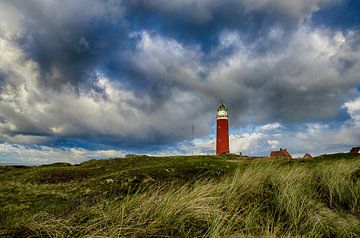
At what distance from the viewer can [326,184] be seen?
7.59 m

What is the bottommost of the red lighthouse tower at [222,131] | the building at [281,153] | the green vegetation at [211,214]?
the green vegetation at [211,214]

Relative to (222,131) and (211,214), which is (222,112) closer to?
(222,131)

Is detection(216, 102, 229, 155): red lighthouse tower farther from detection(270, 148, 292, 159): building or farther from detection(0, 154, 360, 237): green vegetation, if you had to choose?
detection(0, 154, 360, 237): green vegetation

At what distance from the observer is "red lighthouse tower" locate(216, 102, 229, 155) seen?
62781 millimetres

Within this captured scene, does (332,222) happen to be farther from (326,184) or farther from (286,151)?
(286,151)

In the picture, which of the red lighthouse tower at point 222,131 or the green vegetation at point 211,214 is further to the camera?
the red lighthouse tower at point 222,131

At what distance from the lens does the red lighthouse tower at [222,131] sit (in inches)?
2472

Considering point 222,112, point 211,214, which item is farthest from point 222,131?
point 211,214

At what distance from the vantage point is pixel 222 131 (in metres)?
64.1

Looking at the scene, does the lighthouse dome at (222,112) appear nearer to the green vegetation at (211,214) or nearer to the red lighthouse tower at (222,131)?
the red lighthouse tower at (222,131)

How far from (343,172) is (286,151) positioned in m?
58.4

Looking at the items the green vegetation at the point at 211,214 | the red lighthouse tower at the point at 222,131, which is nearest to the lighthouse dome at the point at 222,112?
the red lighthouse tower at the point at 222,131

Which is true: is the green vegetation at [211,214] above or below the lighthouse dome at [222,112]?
below

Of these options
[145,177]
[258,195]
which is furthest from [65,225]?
[145,177]
